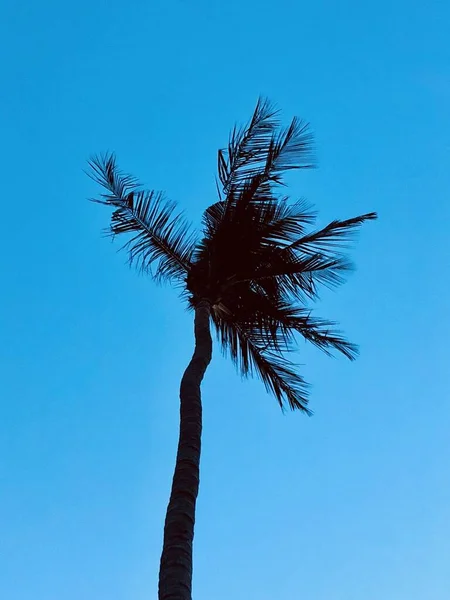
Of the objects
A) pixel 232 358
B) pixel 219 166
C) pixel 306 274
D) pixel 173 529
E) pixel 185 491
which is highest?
pixel 219 166

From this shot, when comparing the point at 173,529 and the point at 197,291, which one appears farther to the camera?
the point at 197,291

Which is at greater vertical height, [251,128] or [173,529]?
[251,128]

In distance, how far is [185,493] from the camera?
25.4ft

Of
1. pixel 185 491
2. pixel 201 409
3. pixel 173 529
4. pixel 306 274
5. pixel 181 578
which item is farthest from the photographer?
pixel 306 274

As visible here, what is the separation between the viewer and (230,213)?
12117 mm

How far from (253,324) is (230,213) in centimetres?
185

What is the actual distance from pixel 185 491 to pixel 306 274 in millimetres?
5156

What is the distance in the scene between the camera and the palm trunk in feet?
21.7

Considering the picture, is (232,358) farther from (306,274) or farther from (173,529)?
(173,529)

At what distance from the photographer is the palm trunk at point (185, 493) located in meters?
6.62

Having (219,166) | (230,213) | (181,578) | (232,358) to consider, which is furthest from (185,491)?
(219,166)

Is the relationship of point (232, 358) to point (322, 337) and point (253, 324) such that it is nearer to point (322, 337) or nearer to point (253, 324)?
point (253, 324)

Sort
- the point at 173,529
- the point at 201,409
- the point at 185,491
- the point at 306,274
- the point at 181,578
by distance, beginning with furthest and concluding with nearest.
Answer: the point at 306,274
the point at 201,409
the point at 185,491
the point at 173,529
the point at 181,578

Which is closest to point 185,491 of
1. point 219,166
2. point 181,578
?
point 181,578
